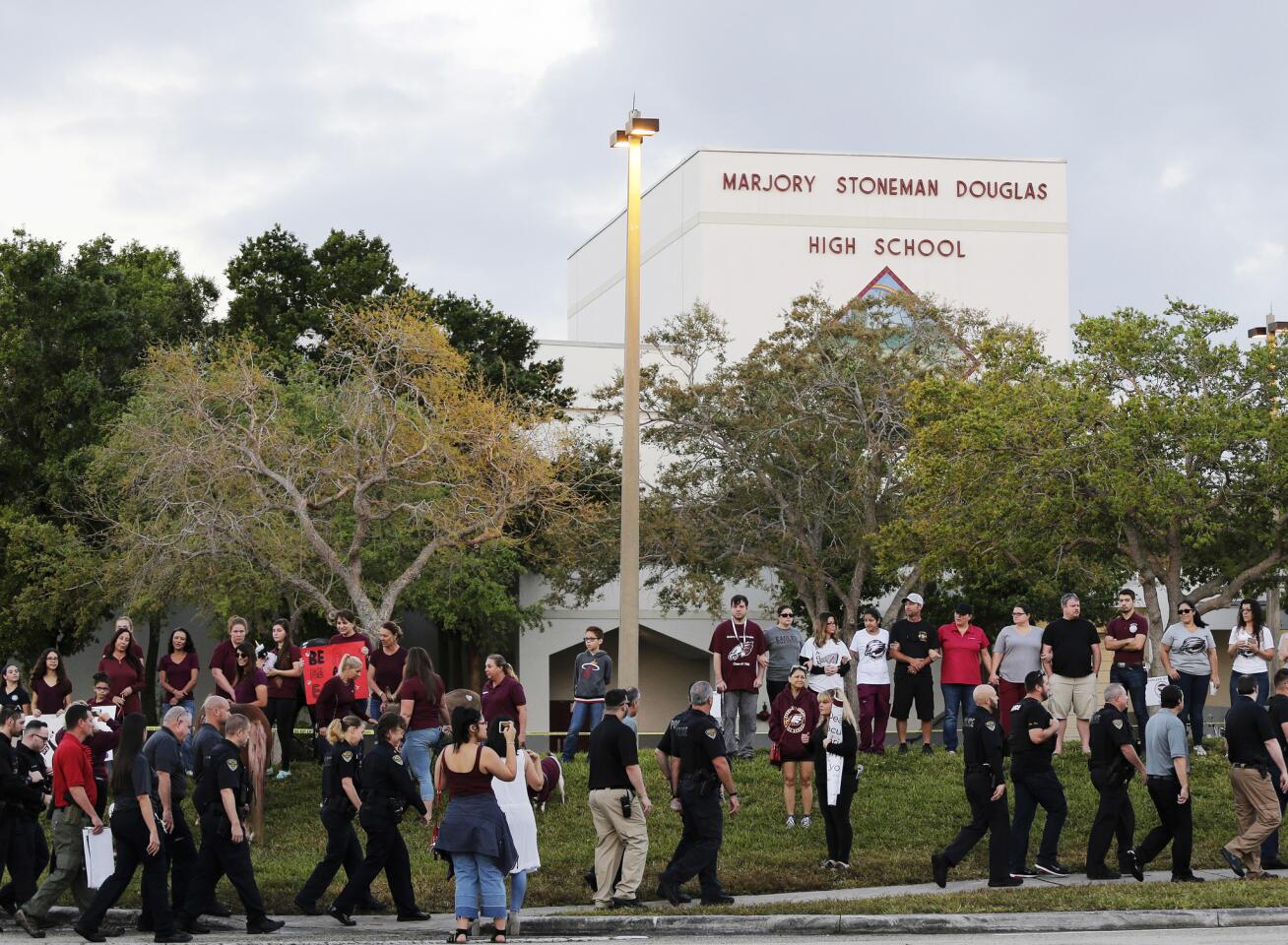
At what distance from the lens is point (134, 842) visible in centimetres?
1212

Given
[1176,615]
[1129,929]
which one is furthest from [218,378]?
[1129,929]

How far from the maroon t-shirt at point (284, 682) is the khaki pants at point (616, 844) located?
596cm

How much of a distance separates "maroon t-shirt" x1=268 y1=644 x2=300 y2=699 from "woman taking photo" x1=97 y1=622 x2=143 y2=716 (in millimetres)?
1455

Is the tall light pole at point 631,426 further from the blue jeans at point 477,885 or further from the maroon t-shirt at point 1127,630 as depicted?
the maroon t-shirt at point 1127,630

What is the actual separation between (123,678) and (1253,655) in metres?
12.3

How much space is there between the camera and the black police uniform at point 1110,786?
46.7ft

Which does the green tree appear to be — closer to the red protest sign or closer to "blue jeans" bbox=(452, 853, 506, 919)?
the red protest sign

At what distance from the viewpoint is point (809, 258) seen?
5472cm

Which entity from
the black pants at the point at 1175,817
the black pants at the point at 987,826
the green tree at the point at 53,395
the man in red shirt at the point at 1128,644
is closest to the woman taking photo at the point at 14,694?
the black pants at the point at 987,826

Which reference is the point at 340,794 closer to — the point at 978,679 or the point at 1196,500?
the point at 978,679

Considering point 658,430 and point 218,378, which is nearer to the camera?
point 218,378

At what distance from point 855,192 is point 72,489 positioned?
28526mm

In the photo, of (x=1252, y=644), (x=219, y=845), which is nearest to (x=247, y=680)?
(x=219, y=845)

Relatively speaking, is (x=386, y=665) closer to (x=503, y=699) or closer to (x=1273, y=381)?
(x=503, y=699)
